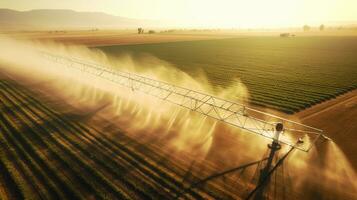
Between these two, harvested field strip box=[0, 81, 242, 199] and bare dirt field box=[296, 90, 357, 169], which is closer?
harvested field strip box=[0, 81, 242, 199]

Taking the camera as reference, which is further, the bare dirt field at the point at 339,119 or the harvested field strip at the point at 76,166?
the bare dirt field at the point at 339,119

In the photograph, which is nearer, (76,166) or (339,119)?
(76,166)

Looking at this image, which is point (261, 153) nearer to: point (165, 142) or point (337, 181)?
point (337, 181)

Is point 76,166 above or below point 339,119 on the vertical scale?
below

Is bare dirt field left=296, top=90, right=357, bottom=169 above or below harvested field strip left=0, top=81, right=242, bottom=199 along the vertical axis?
above

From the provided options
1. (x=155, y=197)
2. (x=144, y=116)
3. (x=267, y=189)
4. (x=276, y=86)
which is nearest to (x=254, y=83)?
(x=276, y=86)

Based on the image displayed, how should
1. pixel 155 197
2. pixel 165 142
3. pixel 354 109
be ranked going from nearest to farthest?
pixel 155 197
pixel 165 142
pixel 354 109

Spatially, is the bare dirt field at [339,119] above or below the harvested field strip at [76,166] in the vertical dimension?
above

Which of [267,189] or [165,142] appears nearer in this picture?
[267,189]
